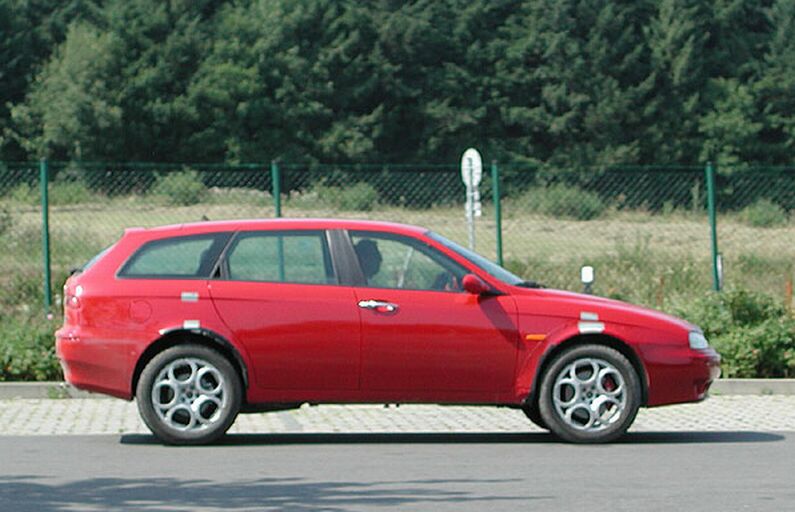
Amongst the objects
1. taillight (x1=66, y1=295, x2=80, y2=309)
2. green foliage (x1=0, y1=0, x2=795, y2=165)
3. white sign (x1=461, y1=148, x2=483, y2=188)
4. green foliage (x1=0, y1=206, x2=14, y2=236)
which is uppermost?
green foliage (x1=0, y1=0, x2=795, y2=165)

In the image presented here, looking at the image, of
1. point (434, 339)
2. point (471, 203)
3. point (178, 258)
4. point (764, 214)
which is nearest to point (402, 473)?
point (434, 339)

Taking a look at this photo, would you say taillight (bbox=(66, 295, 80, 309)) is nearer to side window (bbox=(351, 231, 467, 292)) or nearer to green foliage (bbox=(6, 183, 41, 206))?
side window (bbox=(351, 231, 467, 292))

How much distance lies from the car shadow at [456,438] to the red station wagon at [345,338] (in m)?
0.34

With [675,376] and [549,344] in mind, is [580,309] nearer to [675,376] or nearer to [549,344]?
[549,344]

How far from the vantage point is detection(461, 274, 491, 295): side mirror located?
11.7 m

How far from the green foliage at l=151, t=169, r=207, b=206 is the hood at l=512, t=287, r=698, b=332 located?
991 centimetres

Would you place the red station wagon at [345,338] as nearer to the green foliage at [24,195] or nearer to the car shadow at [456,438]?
the car shadow at [456,438]

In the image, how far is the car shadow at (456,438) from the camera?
12055mm

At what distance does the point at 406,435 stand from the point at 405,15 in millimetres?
57470

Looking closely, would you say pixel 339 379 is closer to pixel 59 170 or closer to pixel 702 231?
pixel 59 170

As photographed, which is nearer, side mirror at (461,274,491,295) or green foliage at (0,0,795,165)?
side mirror at (461,274,491,295)

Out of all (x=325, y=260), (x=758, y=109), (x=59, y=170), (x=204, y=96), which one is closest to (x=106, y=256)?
(x=325, y=260)

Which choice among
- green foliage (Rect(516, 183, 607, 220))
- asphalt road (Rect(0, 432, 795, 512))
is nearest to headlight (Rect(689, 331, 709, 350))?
asphalt road (Rect(0, 432, 795, 512))

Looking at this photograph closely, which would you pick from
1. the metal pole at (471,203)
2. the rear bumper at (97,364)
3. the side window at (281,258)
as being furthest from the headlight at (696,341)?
the metal pole at (471,203)
